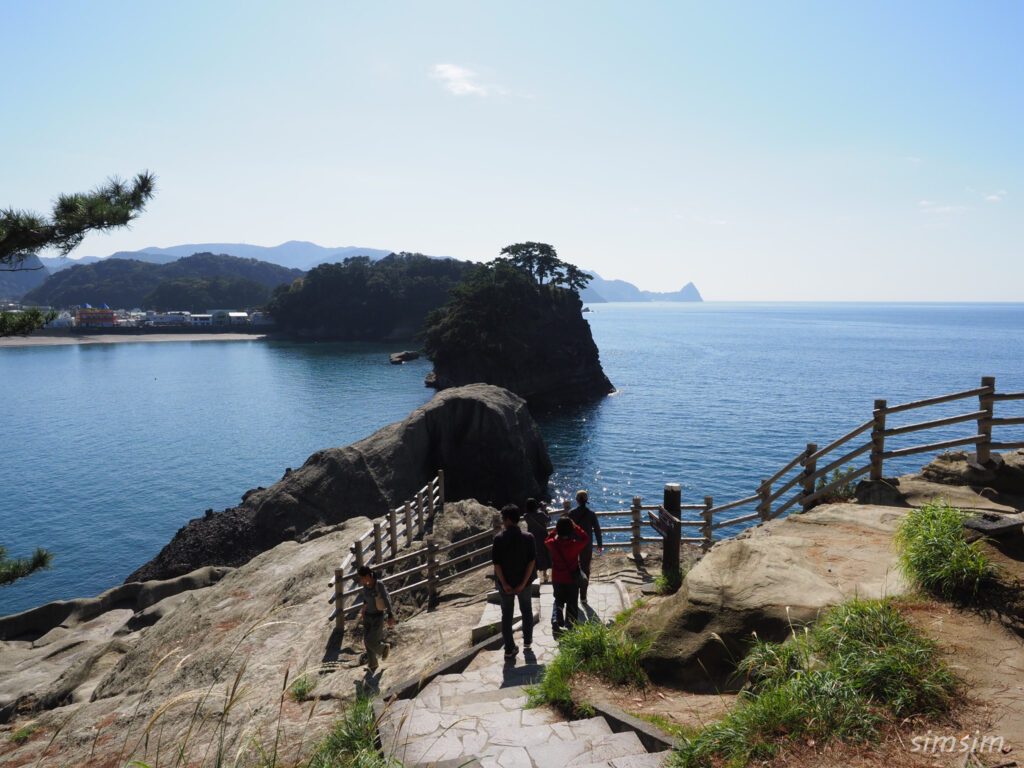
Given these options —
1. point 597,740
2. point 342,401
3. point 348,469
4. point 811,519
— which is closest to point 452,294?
point 342,401

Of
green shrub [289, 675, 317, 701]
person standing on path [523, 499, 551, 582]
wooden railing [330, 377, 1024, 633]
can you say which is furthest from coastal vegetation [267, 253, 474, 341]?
green shrub [289, 675, 317, 701]

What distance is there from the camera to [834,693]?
4.66 meters

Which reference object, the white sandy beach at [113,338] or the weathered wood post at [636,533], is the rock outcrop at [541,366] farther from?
the white sandy beach at [113,338]

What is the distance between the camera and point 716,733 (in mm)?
4605

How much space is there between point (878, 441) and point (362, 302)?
132878 millimetres

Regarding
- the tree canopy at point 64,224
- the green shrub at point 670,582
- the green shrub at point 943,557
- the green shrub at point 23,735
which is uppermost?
the tree canopy at point 64,224

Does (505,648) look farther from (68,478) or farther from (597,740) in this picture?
(68,478)

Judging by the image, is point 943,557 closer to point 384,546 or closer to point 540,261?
point 384,546

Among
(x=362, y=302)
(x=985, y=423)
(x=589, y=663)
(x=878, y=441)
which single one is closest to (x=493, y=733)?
(x=589, y=663)

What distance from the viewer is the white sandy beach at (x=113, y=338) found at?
140 meters

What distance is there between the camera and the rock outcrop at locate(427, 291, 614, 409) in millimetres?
70312

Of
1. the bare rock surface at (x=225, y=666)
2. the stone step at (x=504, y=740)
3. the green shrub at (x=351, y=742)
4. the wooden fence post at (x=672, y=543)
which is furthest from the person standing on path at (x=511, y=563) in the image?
the wooden fence post at (x=672, y=543)

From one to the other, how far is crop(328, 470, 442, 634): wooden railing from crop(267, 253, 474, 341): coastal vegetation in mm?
119584

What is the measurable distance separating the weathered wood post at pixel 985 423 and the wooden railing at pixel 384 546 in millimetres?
10749
